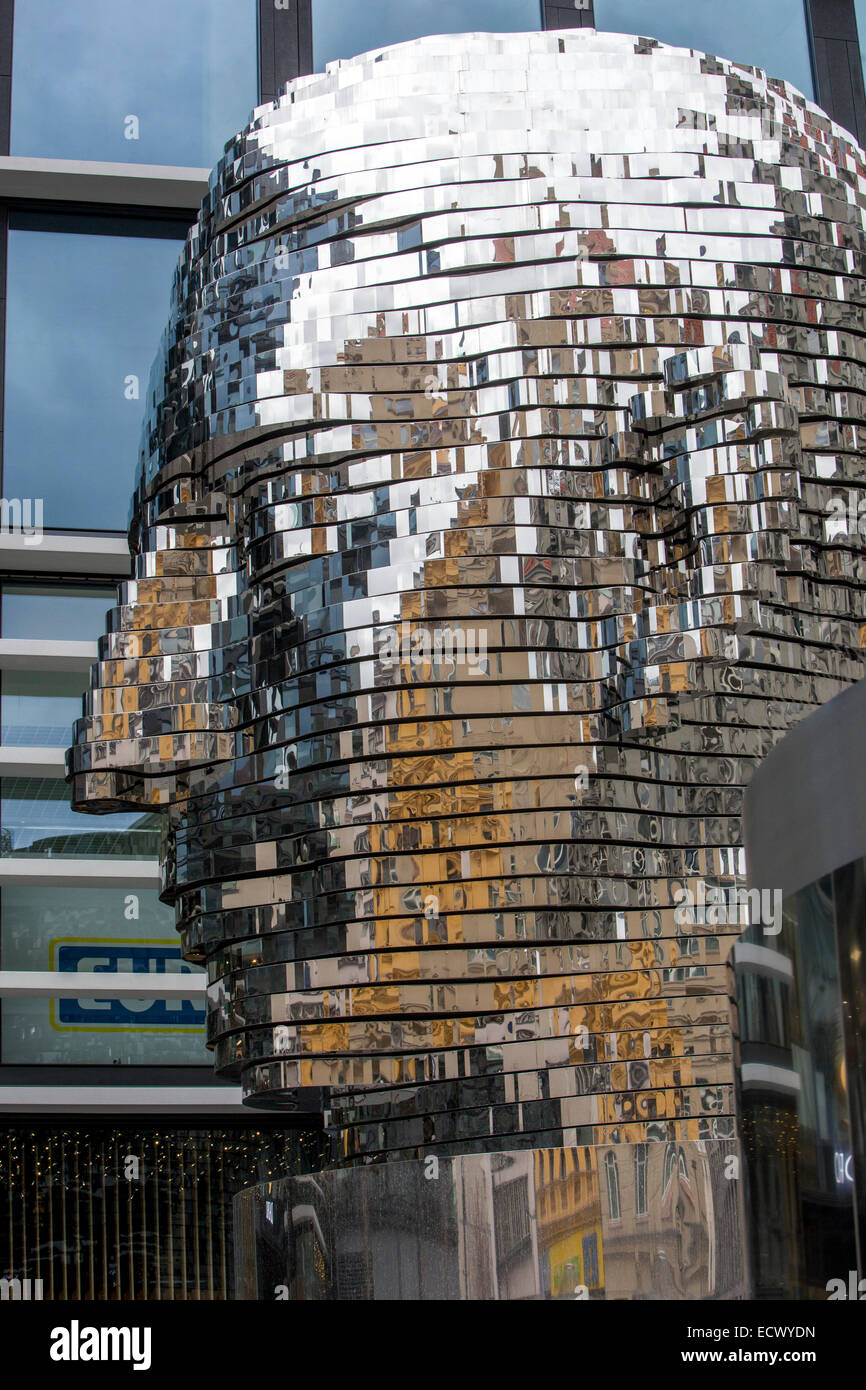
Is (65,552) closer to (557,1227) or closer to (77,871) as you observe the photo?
(77,871)

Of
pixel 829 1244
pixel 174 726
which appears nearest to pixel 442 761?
pixel 174 726

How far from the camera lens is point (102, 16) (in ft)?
43.2

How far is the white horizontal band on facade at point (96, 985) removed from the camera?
11.8m

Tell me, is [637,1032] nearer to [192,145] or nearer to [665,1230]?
[665,1230]

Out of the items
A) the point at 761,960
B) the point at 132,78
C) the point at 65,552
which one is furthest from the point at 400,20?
the point at 761,960

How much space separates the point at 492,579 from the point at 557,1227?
1.71 meters

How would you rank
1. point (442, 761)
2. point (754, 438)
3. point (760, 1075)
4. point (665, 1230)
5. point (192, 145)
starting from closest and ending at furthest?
point (760, 1075)
point (665, 1230)
point (442, 761)
point (754, 438)
point (192, 145)

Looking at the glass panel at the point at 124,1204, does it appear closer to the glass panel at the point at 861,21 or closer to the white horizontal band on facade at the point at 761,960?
the white horizontal band on facade at the point at 761,960

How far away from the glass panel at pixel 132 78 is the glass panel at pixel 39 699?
13.0ft

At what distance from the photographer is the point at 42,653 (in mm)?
12352

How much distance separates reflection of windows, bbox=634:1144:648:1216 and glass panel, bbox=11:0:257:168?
1041cm

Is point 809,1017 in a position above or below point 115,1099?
below

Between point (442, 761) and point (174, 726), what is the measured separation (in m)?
0.87
